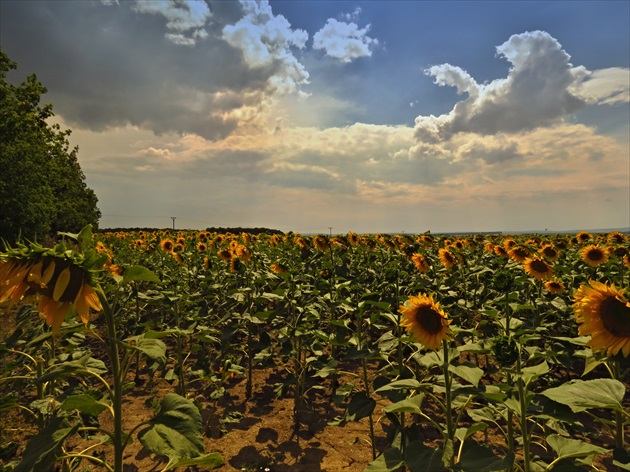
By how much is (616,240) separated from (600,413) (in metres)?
Answer: 5.74

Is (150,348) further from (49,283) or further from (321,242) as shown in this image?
(321,242)

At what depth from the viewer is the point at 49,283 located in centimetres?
173

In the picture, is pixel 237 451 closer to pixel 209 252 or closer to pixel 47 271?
pixel 47 271

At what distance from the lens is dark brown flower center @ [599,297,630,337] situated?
2021mm

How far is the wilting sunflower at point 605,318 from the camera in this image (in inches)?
79.7

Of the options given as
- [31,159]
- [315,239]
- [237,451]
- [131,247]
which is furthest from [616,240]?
[31,159]

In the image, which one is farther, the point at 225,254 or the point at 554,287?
the point at 225,254

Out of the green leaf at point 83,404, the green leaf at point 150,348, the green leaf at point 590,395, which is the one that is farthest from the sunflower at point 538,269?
the green leaf at point 83,404

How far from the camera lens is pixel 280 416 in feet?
15.6

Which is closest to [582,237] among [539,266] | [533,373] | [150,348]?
[539,266]

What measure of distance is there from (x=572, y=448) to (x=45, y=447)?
275 cm

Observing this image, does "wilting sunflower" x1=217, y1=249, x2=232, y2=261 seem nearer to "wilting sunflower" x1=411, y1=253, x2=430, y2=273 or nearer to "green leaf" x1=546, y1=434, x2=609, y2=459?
"wilting sunflower" x1=411, y1=253, x2=430, y2=273

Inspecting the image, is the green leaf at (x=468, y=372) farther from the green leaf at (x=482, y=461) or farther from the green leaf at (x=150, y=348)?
the green leaf at (x=150, y=348)

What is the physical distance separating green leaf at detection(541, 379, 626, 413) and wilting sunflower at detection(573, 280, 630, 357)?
0.22 meters
